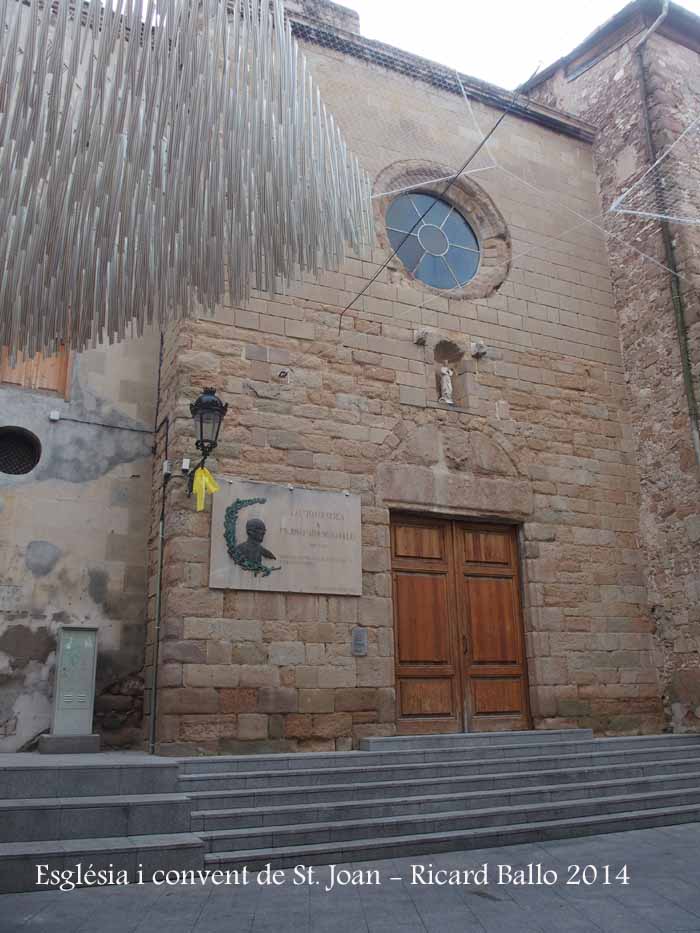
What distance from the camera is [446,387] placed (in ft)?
26.1

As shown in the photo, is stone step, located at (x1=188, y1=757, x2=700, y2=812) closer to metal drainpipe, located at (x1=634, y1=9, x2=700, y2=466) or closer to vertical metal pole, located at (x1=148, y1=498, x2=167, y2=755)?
vertical metal pole, located at (x1=148, y1=498, x2=167, y2=755)

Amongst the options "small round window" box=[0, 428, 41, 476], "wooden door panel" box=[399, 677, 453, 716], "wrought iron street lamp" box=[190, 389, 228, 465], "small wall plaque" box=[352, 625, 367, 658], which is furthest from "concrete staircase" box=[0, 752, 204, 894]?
"small round window" box=[0, 428, 41, 476]

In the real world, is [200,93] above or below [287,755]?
above

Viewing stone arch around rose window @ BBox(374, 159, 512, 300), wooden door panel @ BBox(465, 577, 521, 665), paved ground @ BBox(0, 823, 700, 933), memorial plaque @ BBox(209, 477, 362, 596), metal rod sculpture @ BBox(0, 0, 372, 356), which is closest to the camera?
metal rod sculpture @ BBox(0, 0, 372, 356)

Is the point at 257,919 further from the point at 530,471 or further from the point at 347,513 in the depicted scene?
the point at 530,471

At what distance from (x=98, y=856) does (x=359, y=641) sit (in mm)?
3189

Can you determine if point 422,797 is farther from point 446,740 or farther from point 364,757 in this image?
point 446,740

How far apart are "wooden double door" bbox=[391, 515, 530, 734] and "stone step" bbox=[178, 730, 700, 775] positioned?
0.66 meters

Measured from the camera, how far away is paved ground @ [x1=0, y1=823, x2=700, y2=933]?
3217 mm

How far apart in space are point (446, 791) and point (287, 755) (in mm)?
1187

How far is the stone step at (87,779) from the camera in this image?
167 inches

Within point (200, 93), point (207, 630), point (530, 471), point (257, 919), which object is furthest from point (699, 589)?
point (200, 93)

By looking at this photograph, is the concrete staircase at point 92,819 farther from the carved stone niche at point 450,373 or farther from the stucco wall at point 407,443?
the carved stone niche at point 450,373

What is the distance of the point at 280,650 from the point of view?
6406 mm
